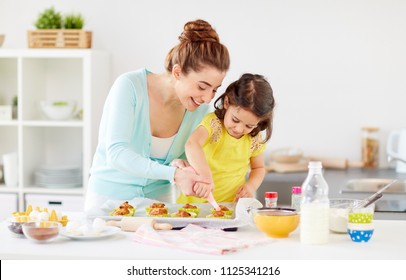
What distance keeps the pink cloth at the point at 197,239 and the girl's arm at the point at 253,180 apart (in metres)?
0.60

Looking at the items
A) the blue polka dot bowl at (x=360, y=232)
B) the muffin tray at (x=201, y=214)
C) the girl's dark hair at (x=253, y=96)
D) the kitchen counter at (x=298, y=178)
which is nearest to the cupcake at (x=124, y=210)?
the muffin tray at (x=201, y=214)

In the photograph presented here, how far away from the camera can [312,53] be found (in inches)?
189

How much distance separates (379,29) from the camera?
4.74m

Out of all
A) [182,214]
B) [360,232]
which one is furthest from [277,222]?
[182,214]

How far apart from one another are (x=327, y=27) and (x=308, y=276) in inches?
112

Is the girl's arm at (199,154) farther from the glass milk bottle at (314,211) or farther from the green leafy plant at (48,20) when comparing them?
the green leafy plant at (48,20)

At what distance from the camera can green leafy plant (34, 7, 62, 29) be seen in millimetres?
4824

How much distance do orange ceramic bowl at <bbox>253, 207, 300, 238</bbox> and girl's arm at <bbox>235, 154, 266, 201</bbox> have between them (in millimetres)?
594

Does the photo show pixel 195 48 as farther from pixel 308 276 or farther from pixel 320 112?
pixel 320 112

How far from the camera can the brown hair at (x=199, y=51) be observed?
2896 mm

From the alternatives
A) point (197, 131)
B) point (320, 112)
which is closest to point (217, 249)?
point (197, 131)

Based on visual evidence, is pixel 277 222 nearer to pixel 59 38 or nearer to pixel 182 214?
Result: pixel 182 214

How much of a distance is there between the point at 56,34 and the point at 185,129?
1.91 meters

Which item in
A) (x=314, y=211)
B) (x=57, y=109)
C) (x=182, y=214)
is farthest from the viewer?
(x=57, y=109)
